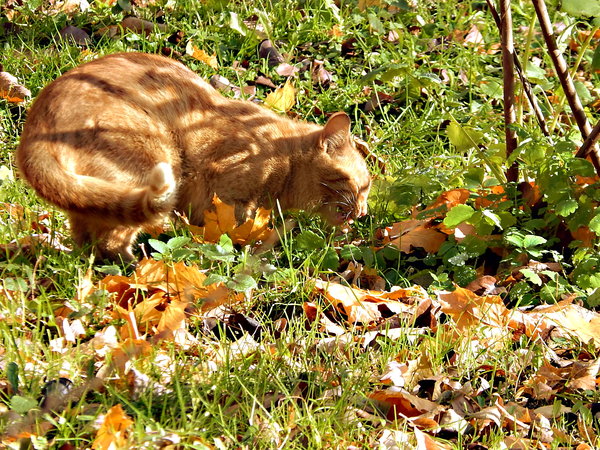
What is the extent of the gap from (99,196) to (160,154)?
63cm

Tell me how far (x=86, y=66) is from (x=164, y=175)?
3.76 ft

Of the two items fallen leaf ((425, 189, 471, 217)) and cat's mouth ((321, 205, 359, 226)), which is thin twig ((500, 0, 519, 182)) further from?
cat's mouth ((321, 205, 359, 226))

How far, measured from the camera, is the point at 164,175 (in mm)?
3146

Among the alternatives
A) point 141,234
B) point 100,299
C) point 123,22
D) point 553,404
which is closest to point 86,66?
point 141,234

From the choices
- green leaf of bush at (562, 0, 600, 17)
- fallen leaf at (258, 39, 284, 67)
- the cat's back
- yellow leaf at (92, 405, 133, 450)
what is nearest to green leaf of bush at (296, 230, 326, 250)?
the cat's back

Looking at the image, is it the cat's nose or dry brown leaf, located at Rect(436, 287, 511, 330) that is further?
the cat's nose

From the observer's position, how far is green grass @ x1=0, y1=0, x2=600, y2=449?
2.55 meters

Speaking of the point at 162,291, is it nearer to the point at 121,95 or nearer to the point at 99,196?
the point at 99,196

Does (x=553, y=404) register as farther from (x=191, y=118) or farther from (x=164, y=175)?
(x=191, y=118)

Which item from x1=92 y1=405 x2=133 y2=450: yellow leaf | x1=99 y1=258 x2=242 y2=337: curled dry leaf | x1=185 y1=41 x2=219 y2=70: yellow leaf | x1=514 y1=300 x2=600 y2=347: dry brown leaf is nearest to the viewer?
x1=92 y1=405 x2=133 y2=450: yellow leaf

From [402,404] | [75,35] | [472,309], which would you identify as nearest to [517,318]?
[472,309]

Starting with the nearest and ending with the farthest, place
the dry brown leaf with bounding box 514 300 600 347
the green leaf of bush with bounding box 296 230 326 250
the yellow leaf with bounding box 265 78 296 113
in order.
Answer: the dry brown leaf with bounding box 514 300 600 347 < the green leaf of bush with bounding box 296 230 326 250 < the yellow leaf with bounding box 265 78 296 113

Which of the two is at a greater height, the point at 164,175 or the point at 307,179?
the point at 164,175

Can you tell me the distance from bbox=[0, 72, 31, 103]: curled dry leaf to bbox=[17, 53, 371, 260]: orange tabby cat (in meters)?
1.03
